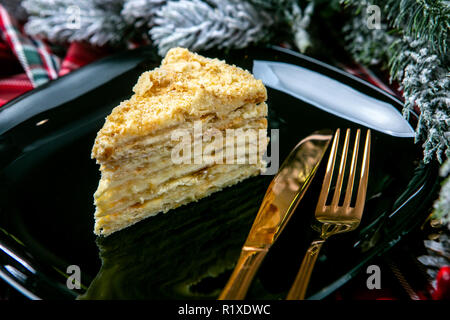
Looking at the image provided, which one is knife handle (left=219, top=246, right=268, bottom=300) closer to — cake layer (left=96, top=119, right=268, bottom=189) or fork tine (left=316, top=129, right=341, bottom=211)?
fork tine (left=316, top=129, right=341, bottom=211)

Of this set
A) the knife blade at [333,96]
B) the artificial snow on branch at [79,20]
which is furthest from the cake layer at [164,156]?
the artificial snow on branch at [79,20]

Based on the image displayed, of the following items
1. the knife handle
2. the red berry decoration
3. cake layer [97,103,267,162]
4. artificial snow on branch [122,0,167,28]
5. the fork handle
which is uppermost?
artificial snow on branch [122,0,167,28]

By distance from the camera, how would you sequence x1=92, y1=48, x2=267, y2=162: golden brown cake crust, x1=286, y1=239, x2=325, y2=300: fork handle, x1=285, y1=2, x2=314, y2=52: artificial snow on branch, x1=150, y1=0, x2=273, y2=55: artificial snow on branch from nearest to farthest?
x1=286, y1=239, x2=325, y2=300: fork handle, x1=92, y1=48, x2=267, y2=162: golden brown cake crust, x1=150, y1=0, x2=273, y2=55: artificial snow on branch, x1=285, y1=2, x2=314, y2=52: artificial snow on branch

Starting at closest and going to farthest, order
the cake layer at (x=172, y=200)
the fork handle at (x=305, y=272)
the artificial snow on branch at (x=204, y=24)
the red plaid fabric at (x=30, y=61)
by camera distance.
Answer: the fork handle at (x=305, y=272) → the cake layer at (x=172, y=200) → the artificial snow on branch at (x=204, y=24) → the red plaid fabric at (x=30, y=61)

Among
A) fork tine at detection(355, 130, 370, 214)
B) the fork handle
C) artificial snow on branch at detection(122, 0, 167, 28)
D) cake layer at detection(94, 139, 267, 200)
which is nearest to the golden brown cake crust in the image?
cake layer at detection(94, 139, 267, 200)

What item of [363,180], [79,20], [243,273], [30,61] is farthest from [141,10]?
[243,273]

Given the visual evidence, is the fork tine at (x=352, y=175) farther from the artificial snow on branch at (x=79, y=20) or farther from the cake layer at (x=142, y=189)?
the artificial snow on branch at (x=79, y=20)
